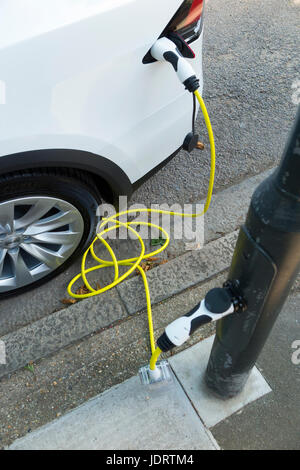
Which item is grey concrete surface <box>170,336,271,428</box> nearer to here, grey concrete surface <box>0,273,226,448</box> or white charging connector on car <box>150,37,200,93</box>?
grey concrete surface <box>0,273,226,448</box>

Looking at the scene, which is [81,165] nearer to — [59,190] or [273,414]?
[59,190]

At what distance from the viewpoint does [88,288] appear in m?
2.26

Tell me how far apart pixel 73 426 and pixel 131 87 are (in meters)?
1.53

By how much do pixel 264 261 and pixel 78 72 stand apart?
1.08m

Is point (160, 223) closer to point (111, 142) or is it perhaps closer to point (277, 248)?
point (111, 142)

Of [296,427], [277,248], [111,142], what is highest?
[277,248]

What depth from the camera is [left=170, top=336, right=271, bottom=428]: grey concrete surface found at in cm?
175

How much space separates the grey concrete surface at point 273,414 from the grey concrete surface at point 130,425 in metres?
0.12

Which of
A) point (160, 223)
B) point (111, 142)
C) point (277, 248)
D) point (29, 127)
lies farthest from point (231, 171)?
point (277, 248)

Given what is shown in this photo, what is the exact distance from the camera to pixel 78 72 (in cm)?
162

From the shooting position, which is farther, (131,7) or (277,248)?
(131,7)

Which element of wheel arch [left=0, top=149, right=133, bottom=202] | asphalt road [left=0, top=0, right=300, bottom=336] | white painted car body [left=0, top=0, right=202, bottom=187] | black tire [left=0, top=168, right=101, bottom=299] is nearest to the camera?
white painted car body [left=0, top=0, right=202, bottom=187]

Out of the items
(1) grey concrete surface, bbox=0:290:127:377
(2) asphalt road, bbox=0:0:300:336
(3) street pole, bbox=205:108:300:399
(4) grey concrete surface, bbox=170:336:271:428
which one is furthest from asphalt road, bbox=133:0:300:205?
(3) street pole, bbox=205:108:300:399

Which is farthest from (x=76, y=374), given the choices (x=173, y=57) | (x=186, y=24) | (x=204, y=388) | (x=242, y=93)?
(x=242, y=93)
